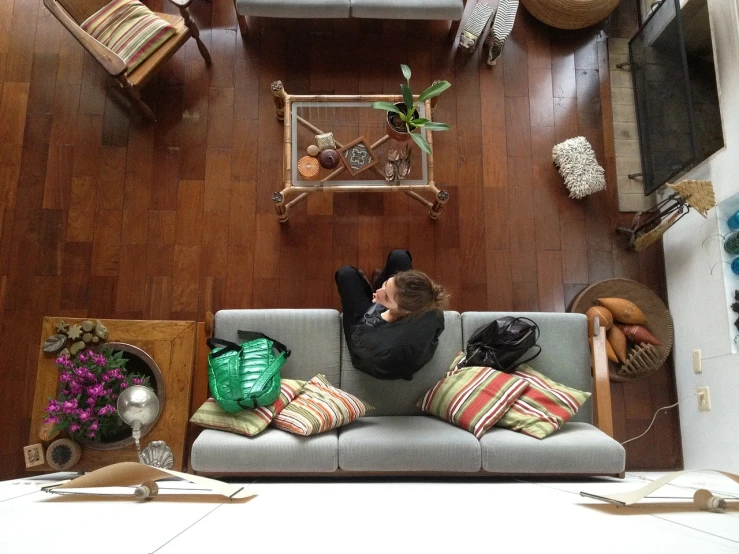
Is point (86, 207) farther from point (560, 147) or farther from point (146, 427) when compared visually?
point (560, 147)

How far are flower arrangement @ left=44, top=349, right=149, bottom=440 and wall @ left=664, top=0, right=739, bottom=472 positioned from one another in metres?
2.86

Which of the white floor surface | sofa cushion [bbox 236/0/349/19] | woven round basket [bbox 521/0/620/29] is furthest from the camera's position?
woven round basket [bbox 521/0/620/29]

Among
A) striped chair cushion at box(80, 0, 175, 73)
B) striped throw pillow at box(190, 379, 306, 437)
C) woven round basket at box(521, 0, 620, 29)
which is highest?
woven round basket at box(521, 0, 620, 29)

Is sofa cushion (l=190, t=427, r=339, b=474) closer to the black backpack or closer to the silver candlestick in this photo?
the silver candlestick

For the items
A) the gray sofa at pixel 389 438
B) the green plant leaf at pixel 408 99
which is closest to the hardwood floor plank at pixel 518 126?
the green plant leaf at pixel 408 99

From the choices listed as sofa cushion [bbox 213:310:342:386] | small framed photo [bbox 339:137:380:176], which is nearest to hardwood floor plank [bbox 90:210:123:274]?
sofa cushion [bbox 213:310:342:386]

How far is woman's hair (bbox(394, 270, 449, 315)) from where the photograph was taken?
2.16 meters

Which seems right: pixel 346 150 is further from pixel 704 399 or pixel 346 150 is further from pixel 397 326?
pixel 704 399

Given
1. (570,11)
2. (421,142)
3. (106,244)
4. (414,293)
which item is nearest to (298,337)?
(414,293)

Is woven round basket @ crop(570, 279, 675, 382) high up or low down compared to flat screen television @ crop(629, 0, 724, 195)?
down

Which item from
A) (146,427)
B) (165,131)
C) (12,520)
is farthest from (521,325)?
(165,131)

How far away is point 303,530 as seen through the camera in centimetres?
108

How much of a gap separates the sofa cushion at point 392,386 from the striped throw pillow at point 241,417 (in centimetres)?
34

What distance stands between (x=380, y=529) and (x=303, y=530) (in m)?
0.16
